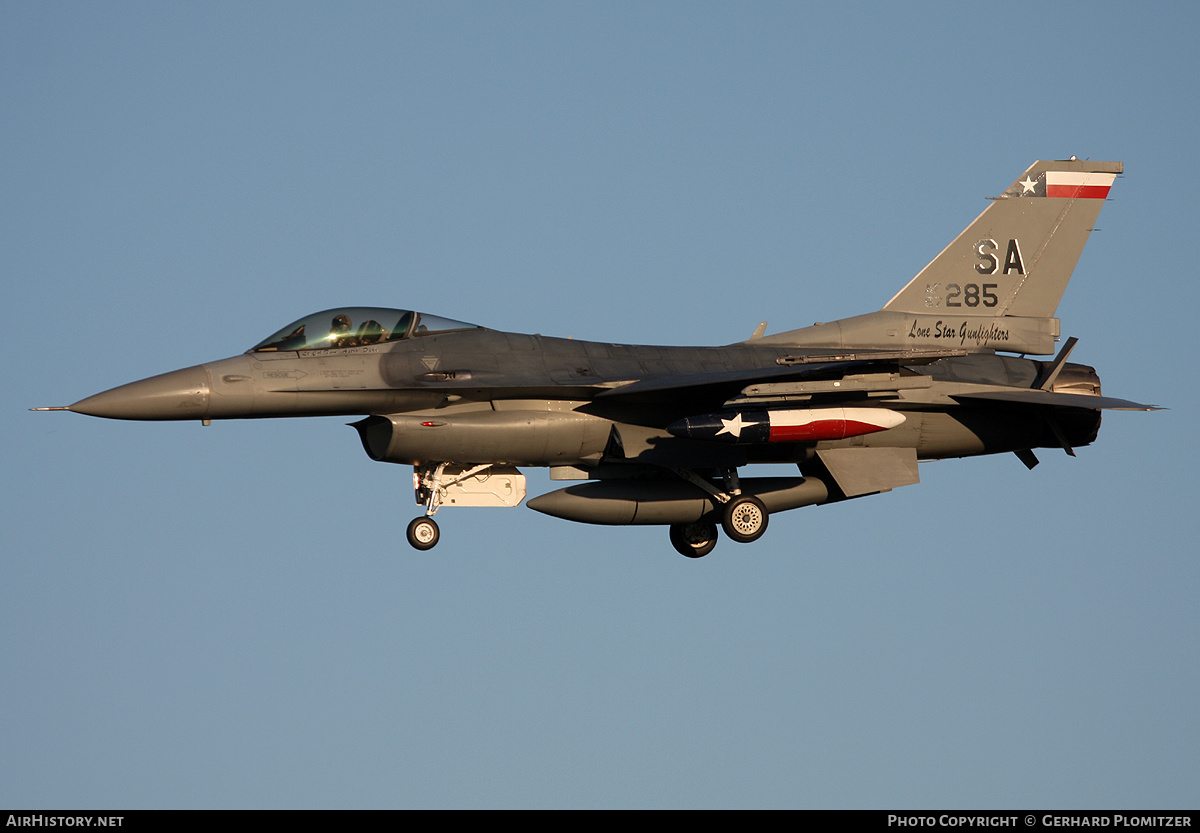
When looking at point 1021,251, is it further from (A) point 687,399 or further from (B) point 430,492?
(B) point 430,492

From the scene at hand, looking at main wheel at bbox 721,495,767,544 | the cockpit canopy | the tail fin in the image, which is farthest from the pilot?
the tail fin

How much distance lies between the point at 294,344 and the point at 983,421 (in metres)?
8.73

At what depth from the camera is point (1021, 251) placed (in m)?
20.4

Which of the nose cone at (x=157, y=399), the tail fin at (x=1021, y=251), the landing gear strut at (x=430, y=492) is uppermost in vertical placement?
the tail fin at (x=1021, y=251)

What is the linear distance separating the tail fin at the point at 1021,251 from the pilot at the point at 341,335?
7.29 metres

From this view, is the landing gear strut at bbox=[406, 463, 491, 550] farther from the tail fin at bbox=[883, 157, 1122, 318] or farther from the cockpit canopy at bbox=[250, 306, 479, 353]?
the tail fin at bbox=[883, 157, 1122, 318]

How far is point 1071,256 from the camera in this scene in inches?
811

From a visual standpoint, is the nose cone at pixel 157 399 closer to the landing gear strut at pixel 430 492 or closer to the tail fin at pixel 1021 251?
the landing gear strut at pixel 430 492

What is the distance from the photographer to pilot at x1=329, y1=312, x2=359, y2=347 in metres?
17.4

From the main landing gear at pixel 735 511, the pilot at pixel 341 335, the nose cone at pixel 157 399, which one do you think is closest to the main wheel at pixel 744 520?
the main landing gear at pixel 735 511

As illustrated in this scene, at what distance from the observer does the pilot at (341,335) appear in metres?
17.4
